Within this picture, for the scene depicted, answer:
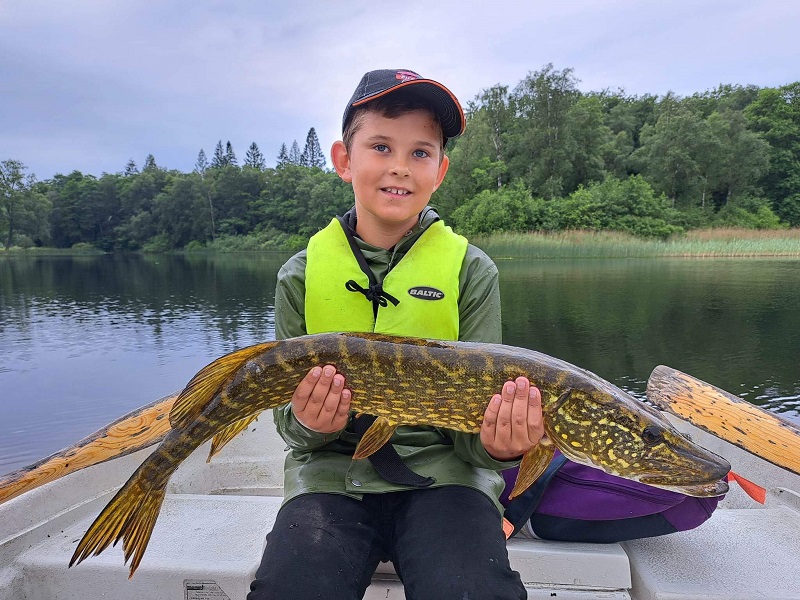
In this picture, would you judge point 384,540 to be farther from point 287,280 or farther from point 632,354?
point 632,354

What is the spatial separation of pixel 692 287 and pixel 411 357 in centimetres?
1745

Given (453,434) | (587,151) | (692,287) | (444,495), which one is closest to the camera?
(444,495)

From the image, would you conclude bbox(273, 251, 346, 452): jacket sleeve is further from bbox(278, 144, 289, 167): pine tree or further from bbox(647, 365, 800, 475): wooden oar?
bbox(278, 144, 289, 167): pine tree

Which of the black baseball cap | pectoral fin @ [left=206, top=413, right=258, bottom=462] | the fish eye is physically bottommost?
pectoral fin @ [left=206, top=413, right=258, bottom=462]

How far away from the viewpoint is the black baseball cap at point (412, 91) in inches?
78.4

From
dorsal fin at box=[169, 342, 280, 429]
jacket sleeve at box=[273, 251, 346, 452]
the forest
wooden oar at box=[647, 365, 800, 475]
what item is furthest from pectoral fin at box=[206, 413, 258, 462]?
the forest

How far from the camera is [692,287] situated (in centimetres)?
1656

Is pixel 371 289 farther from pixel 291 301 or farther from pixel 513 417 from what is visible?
pixel 513 417

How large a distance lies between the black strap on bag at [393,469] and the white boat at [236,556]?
1.18 ft

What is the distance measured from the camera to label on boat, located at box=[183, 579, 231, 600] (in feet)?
6.02

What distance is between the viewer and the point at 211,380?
174cm

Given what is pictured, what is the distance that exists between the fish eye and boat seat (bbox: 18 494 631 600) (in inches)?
18.0

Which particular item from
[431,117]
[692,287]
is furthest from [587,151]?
[431,117]

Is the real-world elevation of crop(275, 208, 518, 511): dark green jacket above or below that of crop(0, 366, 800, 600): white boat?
above
